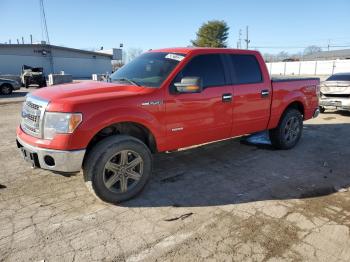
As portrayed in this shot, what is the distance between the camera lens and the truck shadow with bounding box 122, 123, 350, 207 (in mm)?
4349

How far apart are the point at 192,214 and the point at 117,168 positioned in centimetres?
110

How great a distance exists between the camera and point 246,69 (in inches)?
224

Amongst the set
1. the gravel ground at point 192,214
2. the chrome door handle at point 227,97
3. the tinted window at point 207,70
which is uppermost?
the tinted window at point 207,70

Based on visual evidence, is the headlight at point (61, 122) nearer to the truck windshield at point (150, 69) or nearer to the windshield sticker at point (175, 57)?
the truck windshield at point (150, 69)

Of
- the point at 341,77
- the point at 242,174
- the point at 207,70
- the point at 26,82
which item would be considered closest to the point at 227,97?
the point at 207,70

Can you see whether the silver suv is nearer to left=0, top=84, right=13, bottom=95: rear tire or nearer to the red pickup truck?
left=0, top=84, right=13, bottom=95: rear tire

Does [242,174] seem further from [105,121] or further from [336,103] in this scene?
[336,103]

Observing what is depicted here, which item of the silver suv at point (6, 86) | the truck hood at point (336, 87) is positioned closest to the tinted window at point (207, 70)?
the truck hood at point (336, 87)

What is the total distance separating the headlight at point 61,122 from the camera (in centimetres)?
363

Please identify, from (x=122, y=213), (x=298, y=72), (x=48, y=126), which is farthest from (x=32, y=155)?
(x=298, y=72)

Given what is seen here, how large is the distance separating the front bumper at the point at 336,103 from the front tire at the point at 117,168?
→ 8.57 meters

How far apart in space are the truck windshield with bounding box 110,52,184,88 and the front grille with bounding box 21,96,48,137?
1.30m


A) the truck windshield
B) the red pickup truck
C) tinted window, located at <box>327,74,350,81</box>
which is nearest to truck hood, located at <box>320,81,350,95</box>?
tinted window, located at <box>327,74,350,81</box>

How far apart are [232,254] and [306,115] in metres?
4.91
